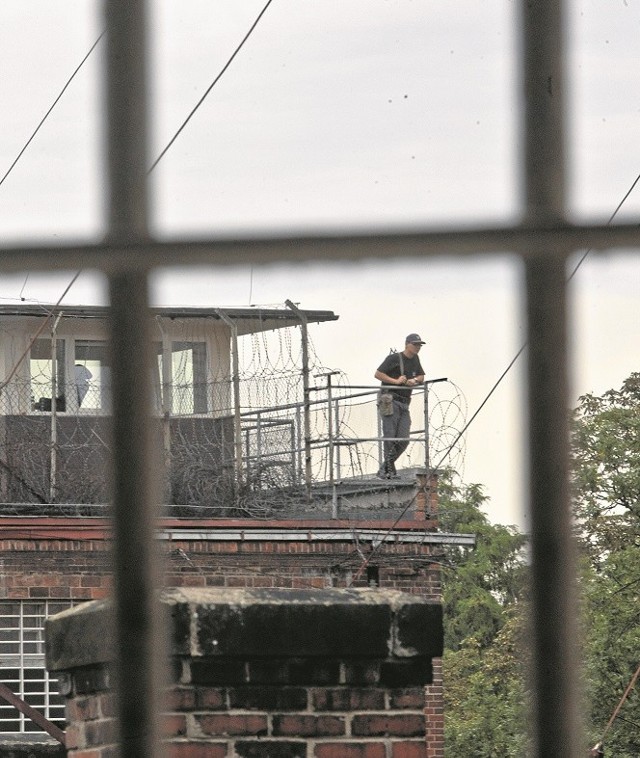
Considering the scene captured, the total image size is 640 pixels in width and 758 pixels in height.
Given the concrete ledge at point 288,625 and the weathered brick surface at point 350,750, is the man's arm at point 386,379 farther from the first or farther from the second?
the concrete ledge at point 288,625

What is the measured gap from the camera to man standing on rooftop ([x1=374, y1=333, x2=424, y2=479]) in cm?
1041

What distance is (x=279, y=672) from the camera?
2.71 m

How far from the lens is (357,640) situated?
271cm

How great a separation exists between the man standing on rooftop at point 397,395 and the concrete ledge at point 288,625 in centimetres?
719

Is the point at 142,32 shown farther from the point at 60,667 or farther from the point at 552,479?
the point at 60,667

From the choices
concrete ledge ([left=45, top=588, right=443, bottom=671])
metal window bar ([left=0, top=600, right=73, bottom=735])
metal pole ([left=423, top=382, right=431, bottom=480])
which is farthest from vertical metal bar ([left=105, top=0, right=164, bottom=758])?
metal pole ([left=423, top=382, right=431, bottom=480])

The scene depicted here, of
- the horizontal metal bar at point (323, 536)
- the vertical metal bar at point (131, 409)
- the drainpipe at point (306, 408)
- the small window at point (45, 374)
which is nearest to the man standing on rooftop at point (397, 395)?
the drainpipe at point (306, 408)

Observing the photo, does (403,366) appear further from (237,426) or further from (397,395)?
(237,426)

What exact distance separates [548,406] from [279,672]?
1969mm

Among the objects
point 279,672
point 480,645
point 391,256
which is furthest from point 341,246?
point 480,645

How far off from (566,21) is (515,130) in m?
0.06

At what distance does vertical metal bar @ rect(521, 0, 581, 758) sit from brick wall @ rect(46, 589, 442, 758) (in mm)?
1759

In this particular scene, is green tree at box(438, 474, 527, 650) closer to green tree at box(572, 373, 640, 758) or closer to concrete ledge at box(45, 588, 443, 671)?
green tree at box(572, 373, 640, 758)

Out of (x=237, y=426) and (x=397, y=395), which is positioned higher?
(x=397, y=395)
